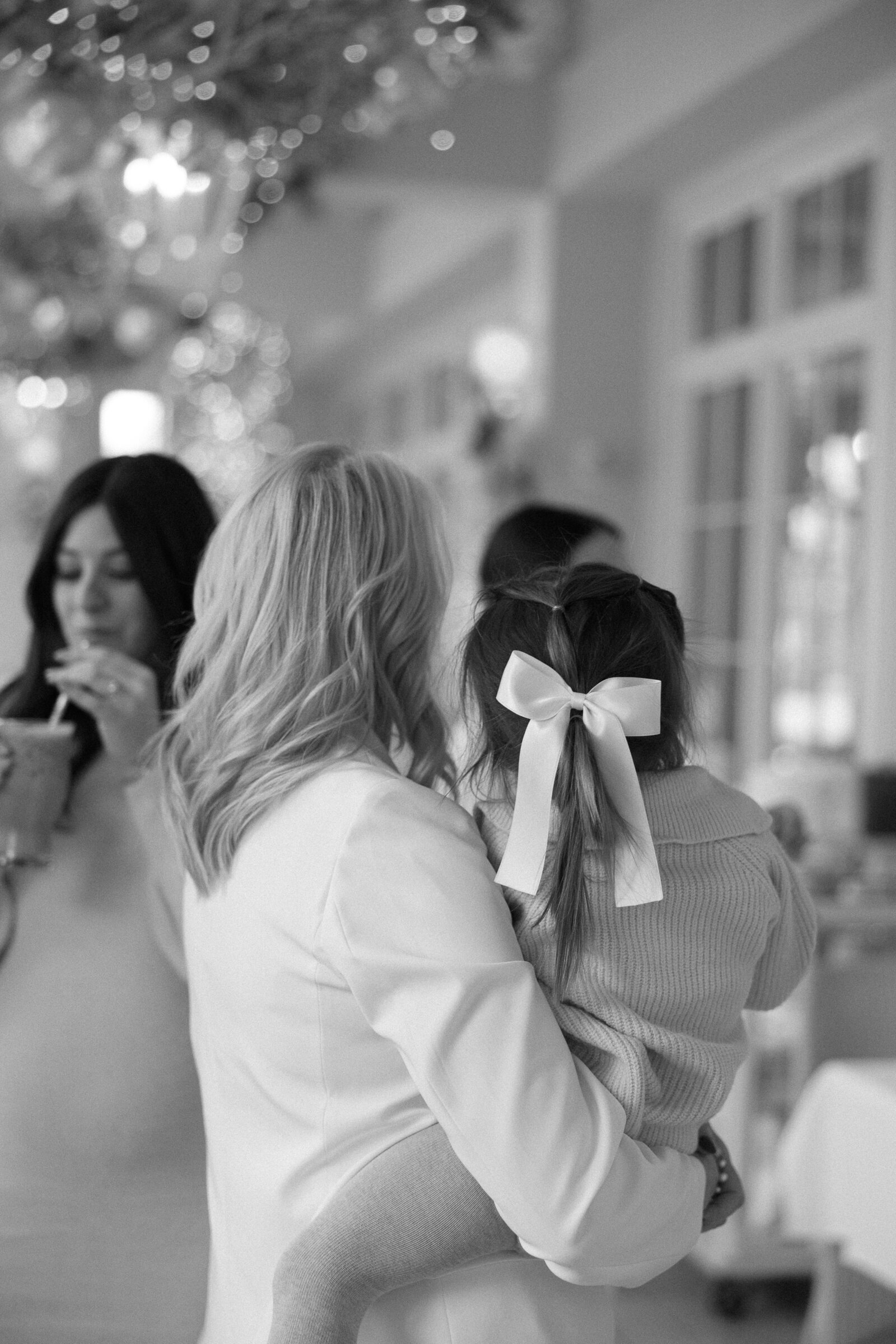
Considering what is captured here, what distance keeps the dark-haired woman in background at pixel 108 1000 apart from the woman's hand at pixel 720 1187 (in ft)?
1.91

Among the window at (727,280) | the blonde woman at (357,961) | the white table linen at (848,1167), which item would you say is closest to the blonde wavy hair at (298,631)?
the blonde woman at (357,961)

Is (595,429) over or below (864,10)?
below

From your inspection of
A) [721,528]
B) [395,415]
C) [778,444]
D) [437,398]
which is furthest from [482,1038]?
[395,415]

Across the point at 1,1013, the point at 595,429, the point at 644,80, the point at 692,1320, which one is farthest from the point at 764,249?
the point at 1,1013

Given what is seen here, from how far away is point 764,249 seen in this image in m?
5.36

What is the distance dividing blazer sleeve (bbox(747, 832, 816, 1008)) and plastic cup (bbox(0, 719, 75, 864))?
726 mm

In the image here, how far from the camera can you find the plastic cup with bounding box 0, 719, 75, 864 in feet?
4.99

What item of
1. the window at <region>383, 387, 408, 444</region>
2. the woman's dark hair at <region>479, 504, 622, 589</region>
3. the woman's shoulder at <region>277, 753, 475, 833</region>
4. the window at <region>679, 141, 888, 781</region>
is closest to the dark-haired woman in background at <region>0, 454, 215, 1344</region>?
the woman's shoulder at <region>277, 753, 475, 833</region>

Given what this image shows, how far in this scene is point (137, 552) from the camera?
1712 millimetres

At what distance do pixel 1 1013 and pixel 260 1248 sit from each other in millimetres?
553

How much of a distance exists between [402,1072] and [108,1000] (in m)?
0.59

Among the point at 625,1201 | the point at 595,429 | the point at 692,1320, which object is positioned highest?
the point at 595,429

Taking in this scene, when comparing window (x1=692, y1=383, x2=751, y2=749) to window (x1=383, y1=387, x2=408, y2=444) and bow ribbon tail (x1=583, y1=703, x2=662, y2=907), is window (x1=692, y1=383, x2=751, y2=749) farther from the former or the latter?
bow ribbon tail (x1=583, y1=703, x2=662, y2=907)

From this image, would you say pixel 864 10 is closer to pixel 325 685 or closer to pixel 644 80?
pixel 644 80
